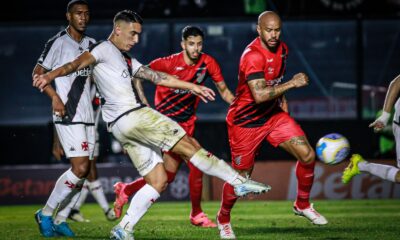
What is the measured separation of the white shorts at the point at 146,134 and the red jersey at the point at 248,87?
4.81ft

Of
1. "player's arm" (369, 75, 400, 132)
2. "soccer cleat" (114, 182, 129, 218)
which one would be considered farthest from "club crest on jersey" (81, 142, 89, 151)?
"player's arm" (369, 75, 400, 132)

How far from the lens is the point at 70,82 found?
9547 mm

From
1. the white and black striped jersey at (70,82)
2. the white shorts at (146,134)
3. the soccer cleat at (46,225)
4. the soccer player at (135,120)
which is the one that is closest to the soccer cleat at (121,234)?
the soccer player at (135,120)

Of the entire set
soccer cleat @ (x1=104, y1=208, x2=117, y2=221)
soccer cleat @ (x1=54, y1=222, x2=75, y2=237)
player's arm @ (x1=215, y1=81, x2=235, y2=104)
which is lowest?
soccer cleat @ (x1=104, y1=208, x2=117, y2=221)

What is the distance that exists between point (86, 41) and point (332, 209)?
206 inches

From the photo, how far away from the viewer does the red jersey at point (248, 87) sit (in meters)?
9.30

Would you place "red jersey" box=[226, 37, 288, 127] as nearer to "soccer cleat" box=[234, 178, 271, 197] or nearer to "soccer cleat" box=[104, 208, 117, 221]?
"soccer cleat" box=[234, 178, 271, 197]

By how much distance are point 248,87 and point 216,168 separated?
1.83 meters

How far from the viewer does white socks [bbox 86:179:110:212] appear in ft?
38.9

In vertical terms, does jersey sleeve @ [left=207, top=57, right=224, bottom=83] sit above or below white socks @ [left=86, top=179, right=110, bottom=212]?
above

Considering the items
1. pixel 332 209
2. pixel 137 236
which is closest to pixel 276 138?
pixel 137 236

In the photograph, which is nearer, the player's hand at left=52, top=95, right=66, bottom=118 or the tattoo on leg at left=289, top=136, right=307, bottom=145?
the player's hand at left=52, top=95, right=66, bottom=118

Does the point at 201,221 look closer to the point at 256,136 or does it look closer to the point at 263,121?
the point at 256,136

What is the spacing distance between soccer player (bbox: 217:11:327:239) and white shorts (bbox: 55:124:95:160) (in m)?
1.56
